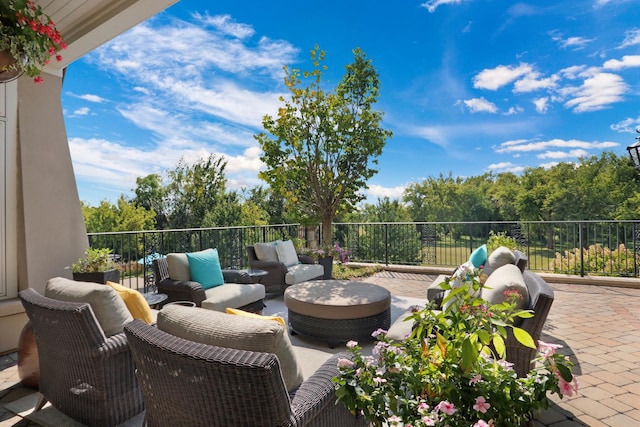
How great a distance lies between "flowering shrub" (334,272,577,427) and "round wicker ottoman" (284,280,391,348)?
7.07 ft

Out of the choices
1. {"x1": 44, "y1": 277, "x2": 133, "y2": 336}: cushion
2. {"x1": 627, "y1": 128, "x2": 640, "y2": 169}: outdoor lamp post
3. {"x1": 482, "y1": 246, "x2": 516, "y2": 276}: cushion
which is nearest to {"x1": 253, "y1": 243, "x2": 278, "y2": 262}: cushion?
→ {"x1": 482, "y1": 246, "x2": 516, "y2": 276}: cushion

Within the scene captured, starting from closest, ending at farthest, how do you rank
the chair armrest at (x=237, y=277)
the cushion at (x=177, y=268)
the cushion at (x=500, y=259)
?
the cushion at (x=500, y=259)
the cushion at (x=177, y=268)
the chair armrest at (x=237, y=277)

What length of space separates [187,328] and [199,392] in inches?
11.5

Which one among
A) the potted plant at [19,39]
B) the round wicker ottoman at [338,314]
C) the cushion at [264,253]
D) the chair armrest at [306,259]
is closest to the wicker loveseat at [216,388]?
the potted plant at [19,39]

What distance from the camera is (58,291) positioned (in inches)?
80.0

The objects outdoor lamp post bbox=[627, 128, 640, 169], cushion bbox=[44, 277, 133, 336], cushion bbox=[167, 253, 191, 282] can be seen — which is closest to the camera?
cushion bbox=[44, 277, 133, 336]

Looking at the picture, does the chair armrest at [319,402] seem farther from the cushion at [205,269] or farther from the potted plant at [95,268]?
the potted plant at [95,268]

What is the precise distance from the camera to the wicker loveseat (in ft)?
3.61

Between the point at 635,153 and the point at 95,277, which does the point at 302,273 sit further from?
the point at 635,153

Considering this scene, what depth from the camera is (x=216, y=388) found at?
1142 millimetres

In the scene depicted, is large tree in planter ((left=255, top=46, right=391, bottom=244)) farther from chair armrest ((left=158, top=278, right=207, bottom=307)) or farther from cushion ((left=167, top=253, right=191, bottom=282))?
chair armrest ((left=158, top=278, right=207, bottom=307))

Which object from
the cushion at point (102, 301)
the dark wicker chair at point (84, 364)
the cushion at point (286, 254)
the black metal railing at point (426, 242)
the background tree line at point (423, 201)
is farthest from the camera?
the background tree line at point (423, 201)

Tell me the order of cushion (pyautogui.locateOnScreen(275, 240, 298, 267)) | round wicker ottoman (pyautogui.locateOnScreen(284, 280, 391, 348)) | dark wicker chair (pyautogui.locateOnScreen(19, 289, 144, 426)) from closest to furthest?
dark wicker chair (pyautogui.locateOnScreen(19, 289, 144, 426))
round wicker ottoman (pyautogui.locateOnScreen(284, 280, 391, 348))
cushion (pyautogui.locateOnScreen(275, 240, 298, 267))

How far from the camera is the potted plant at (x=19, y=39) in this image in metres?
1.88
